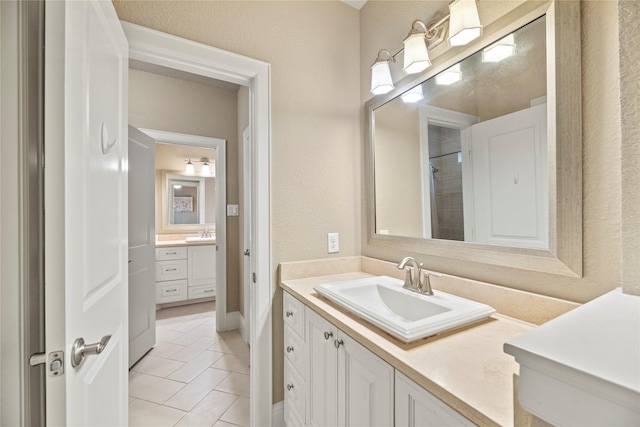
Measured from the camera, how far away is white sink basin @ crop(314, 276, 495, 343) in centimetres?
80

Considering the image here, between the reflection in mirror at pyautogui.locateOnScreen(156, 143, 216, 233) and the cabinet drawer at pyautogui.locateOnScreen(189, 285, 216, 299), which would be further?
the reflection in mirror at pyautogui.locateOnScreen(156, 143, 216, 233)

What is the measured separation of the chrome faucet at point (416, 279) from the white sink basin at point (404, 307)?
3 centimetres

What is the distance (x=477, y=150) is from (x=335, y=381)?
1.07 m

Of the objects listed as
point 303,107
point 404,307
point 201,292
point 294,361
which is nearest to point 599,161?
point 404,307

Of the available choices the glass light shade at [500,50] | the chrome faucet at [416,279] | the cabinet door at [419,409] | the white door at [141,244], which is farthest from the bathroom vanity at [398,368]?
the white door at [141,244]

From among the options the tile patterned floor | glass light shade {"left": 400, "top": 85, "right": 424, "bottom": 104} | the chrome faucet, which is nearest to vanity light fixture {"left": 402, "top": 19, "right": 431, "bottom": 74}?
glass light shade {"left": 400, "top": 85, "right": 424, "bottom": 104}

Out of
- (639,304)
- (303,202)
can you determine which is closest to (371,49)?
(303,202)

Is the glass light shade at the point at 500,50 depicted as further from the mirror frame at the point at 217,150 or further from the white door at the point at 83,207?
the mirror frame at the point at 217,150

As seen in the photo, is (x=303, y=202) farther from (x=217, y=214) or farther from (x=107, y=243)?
(x=217, y=214)

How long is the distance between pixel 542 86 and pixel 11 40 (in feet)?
4.87

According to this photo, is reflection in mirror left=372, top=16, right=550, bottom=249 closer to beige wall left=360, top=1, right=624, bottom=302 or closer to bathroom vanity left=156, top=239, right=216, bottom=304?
beige wall left=360, top=1, right=624, bottom=302

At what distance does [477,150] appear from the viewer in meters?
1.12

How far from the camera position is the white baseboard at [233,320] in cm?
292

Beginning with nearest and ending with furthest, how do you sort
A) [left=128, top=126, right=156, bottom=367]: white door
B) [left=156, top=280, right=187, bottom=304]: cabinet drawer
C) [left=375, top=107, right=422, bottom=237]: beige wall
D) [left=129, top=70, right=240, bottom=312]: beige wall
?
1. [left=375, top=107, right=422, bottom=237]: beige wall
2. [left=128, top=126, right=156, bottom=367]: white door
3. [left=129, top=70, right=240, bottom=312]: beige wall
4. [left=156, top=280, right=187, bottom=304]: cabinet drawer
